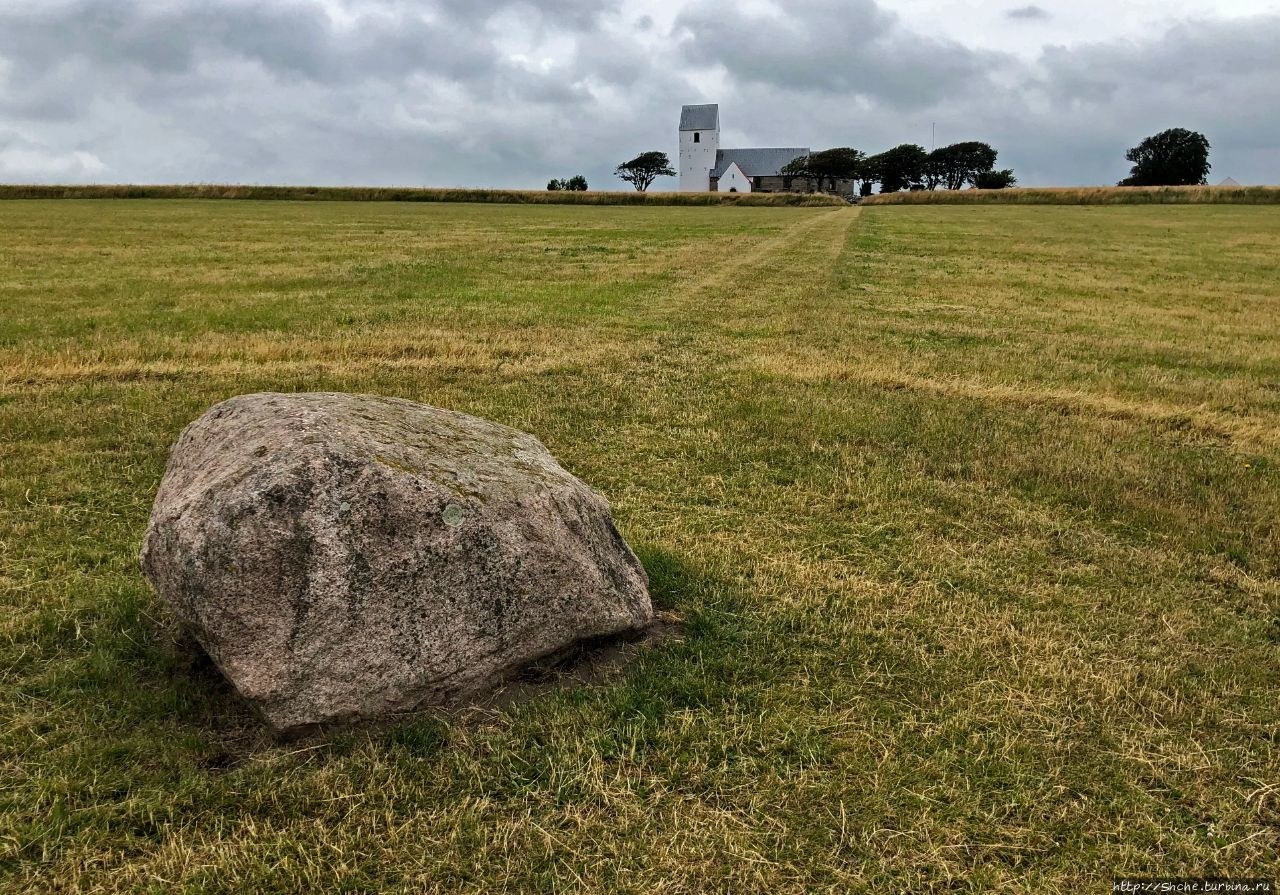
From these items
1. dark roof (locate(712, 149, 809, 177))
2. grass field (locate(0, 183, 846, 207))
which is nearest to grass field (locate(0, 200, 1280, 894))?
grass field (locate(0, 183, 846, 207))

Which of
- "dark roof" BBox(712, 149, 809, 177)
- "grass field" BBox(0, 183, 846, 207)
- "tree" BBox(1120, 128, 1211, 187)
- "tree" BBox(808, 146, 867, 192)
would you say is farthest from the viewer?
"dark roof" BBox(712, 149, 809, 177)

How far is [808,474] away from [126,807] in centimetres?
582

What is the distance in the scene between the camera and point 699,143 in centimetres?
14288

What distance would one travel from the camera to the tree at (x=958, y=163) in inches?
5325

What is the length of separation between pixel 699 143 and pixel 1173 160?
7400 cm

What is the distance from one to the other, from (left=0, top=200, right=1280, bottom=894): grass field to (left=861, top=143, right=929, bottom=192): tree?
131m

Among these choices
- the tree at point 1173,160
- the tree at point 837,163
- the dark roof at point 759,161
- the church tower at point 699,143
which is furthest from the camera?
the dark roof at point 759,161

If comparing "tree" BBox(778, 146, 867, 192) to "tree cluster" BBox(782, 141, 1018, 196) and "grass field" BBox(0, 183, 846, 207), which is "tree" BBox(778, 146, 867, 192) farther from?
"grass field" BBox(0, 183, 846, 207)

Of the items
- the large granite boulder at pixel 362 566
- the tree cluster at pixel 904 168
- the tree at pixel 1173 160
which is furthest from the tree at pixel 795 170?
the large granite boulder at pixel 362 566

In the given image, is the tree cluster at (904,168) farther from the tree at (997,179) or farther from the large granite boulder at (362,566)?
the large granite boulder at (362,566)

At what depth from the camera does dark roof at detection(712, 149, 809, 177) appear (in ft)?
472

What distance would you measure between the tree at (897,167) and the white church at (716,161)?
14.5 m

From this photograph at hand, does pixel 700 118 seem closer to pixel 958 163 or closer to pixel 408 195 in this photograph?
pixel 958 163

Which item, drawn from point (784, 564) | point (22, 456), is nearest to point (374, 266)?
point (22, 456)
